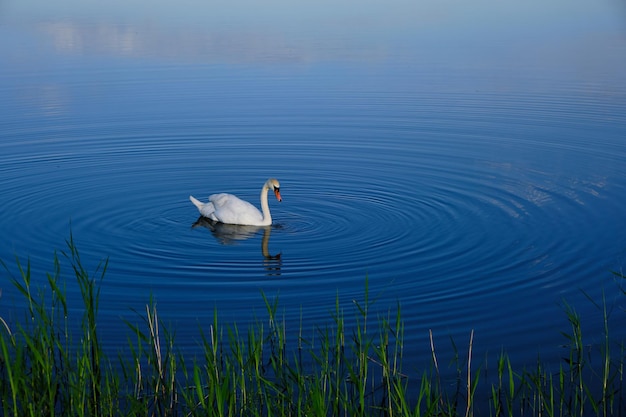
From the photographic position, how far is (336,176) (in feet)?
50.7

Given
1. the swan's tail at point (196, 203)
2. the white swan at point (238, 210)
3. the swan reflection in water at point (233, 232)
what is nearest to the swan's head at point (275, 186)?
the white swan at point (238, 210)

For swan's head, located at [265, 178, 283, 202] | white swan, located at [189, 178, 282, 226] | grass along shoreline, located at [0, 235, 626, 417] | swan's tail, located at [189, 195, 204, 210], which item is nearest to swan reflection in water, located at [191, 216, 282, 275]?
white swan, located at [189, 178, 282, 226]

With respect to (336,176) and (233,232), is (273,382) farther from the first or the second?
(336,176)

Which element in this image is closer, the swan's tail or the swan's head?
the swan's head

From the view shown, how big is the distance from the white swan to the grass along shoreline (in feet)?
14.7

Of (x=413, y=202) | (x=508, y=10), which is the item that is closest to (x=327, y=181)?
(x=413, y=202)

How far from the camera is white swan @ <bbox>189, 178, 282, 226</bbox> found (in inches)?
529

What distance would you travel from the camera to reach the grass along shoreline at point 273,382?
6.48 m

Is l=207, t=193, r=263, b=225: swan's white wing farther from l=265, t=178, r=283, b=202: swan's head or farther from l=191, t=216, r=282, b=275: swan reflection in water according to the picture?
l=265, t=178, r=283, b=202: swan's head

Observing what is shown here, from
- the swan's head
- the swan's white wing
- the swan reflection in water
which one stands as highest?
the swan's head

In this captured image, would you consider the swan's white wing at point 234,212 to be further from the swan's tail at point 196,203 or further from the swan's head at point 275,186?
the swan's head at point 275,186

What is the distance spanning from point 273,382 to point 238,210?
570 centimetres

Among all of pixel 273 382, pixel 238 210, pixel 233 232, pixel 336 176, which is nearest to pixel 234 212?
pixel 238 210

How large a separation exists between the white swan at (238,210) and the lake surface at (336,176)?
25 centimetres
